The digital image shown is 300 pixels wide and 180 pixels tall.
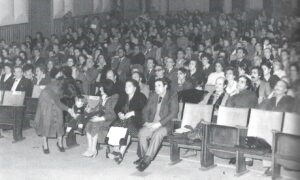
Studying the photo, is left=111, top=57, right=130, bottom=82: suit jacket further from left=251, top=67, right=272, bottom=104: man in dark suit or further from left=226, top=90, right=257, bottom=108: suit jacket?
left=226, top=90, right=257, bottom=108: suit jacket

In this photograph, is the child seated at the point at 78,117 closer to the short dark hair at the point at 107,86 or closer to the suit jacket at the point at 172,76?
the short dark hair at the point at 107,86

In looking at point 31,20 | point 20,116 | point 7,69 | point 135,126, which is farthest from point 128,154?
point 31,20

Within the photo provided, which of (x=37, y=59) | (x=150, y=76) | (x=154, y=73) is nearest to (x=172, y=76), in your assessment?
(x=154, y=73)

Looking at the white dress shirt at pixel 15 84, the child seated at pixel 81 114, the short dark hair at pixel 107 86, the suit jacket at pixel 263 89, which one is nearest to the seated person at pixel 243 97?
the suit jacket at pixel 263 89

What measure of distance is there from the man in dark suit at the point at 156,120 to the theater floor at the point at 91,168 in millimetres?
221

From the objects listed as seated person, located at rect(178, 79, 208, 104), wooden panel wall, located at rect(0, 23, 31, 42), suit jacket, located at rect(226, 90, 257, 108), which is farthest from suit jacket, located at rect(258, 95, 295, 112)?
wooden panel wall, located at rect(0, 23, 31, 42)

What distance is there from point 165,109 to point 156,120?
27cm

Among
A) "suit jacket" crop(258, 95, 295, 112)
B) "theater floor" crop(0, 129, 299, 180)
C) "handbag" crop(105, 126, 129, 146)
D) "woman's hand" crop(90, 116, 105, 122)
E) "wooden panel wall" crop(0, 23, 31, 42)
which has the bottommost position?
"theater floor" crop(0, 129, 299, 180)

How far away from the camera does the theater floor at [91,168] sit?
635cm

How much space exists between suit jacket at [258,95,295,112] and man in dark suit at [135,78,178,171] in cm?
122

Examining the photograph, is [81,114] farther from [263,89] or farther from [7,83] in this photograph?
[263,89]

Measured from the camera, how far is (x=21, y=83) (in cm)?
931

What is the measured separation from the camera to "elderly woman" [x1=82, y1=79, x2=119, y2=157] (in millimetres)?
7324

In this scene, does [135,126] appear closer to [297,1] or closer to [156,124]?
[156,124]
